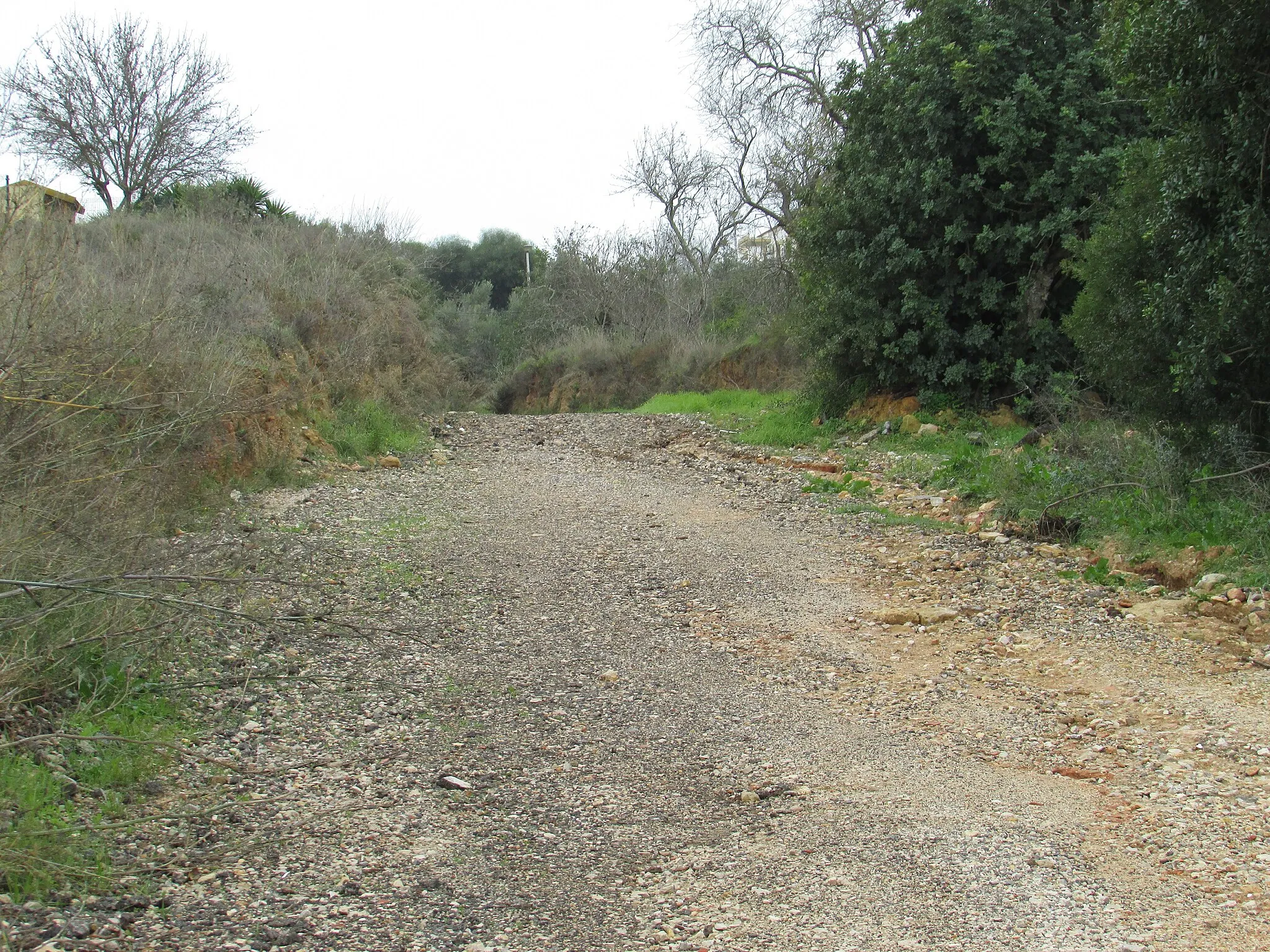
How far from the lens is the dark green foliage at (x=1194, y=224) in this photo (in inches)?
255

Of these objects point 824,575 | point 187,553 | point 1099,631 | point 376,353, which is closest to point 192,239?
point 376,353

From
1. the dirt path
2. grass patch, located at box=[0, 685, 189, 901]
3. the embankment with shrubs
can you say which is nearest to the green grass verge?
the dirt path

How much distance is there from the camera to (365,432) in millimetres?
13805

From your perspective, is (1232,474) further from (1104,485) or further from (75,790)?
(75,790)

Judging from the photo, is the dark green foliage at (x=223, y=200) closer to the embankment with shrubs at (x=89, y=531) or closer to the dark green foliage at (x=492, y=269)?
the embankment with shrubs at (x=89, y=531)

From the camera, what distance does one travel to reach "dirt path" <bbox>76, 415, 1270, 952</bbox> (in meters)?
3.03

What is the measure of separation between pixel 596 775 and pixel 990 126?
1089cm

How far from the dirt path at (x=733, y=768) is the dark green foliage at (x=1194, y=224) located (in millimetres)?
1776

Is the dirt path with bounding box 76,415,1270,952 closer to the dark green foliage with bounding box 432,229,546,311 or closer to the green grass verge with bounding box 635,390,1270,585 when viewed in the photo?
the green grass verge with bounding box 635,390,1270,585

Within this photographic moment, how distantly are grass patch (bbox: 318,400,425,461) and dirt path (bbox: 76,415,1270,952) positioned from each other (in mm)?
5361

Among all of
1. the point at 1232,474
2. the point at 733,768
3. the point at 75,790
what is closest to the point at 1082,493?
the point at 1232,474

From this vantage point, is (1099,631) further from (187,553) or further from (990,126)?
(990,126)

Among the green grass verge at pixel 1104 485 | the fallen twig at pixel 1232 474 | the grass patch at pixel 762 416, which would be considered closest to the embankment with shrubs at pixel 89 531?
the green grass verge at pixel 1104 485

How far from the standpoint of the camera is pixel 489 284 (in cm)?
4328
